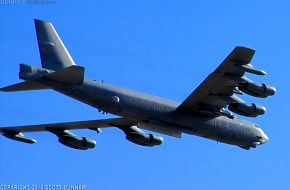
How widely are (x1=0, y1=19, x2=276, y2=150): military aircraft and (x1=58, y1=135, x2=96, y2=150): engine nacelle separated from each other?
10.7ft

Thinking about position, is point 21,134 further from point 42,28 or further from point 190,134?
point 190,134

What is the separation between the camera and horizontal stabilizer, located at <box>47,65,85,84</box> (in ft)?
137

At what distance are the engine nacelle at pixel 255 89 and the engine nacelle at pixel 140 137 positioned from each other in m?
8.40

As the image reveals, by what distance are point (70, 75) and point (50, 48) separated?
145 inches

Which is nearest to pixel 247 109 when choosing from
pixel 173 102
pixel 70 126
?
pixel 173 102

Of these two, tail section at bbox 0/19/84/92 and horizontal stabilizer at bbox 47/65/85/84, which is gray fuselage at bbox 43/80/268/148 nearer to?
horizontal stabilizer at bbox 47/65/85/84

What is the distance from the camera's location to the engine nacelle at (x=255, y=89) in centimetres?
4150

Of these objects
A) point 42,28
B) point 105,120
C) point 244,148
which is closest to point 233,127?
point 244,148

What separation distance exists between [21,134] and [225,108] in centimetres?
1247

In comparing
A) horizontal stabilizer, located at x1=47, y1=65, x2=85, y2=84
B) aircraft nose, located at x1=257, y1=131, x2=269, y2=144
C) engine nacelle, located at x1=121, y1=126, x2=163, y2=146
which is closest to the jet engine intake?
A: engine nacelle, located at x1=121, y1=126, x2=163, y2=146

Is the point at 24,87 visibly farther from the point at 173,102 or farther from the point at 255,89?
the point at 255,89

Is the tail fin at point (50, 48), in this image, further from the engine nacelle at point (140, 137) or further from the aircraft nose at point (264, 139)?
the aircraft nose at point (264, 139)

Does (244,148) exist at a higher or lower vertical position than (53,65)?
lower

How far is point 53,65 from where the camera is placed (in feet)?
148
